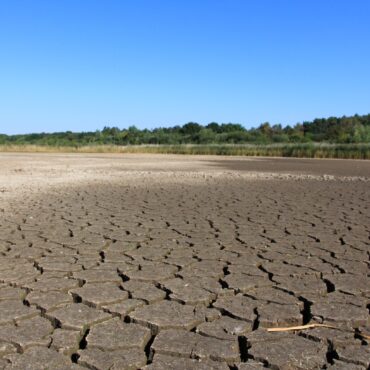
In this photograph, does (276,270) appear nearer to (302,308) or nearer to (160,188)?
(302,308)

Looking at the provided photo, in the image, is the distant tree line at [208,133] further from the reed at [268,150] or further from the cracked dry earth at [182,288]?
the cracked dry earth at [182,288]

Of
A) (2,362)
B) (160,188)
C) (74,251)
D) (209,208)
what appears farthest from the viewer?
(160,188)

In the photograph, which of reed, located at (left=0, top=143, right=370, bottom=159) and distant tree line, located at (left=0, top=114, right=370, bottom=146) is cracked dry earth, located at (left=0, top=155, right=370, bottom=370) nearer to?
reed, located at (left=0, top=143, right=370, bottom=159)

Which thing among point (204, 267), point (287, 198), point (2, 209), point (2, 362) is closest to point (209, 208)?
point (287, 198)

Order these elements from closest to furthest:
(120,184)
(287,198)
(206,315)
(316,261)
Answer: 1. (206,315)
2. (316,261)
3. (287,198)
4. (120,184)

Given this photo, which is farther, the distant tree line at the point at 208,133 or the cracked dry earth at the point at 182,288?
the distant tree line at the point at 208,133

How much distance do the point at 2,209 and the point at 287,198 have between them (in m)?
4.62

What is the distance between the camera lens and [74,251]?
430cm

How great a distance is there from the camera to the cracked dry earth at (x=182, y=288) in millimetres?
2285

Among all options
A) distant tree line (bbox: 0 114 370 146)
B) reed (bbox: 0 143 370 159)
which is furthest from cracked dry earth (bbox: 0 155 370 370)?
distant tree line (bbox: 0 114 370 146)

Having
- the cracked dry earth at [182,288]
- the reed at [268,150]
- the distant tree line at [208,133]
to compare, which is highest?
the distant tree line at [208,133]

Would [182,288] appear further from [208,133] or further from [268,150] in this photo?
[208,133]

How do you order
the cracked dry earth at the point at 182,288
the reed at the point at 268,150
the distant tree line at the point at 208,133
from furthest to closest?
the distant tree line at the point at 208,133 < the reed at the point at 268,150 < the cracked dry earth at the point at 182,288

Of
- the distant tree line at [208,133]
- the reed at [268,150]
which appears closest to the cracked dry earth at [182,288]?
the reed at [268,150]
